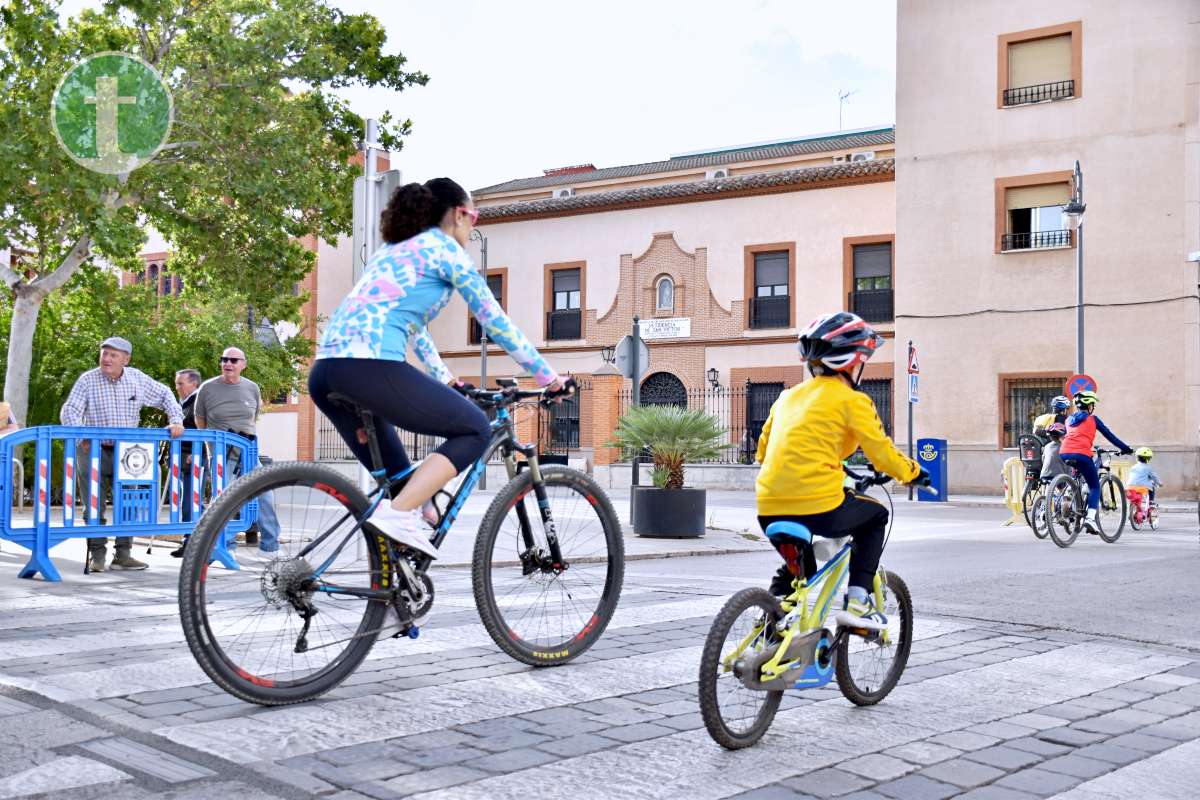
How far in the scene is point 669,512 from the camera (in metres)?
14.0

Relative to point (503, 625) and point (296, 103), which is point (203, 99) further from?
point (503, 625)

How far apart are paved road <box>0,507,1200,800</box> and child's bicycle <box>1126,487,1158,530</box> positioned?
11746 millimetres

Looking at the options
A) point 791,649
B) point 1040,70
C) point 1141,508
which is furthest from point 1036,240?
point 791,649

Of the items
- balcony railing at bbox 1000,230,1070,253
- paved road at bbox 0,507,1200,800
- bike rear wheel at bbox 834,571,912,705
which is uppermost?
balcony railing at bbox 1000,230,1070,253

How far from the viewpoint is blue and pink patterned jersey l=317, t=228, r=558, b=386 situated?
177 inches

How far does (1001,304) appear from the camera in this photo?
1121 inches

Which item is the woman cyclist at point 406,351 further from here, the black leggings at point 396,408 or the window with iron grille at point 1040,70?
the window with iron grille at point 1040,70

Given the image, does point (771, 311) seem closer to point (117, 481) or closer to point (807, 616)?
point (117, 481)

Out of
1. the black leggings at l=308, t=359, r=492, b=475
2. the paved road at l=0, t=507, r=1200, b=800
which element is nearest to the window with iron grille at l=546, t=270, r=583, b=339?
the paved road at l=0, t=507, r=1200, b=800

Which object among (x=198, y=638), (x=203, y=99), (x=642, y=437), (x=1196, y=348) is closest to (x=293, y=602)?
(x=198, y=638)

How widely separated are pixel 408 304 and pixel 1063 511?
11306 millimetres

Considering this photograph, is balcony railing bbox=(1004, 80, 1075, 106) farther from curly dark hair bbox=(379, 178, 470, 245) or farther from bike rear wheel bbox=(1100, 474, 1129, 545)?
curly dark hair bbox=(379, 178, 470, 245)

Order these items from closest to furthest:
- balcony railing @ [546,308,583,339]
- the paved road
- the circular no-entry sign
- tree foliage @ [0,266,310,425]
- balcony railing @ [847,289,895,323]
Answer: the paved road, tree foliage @ [0,266,310,425], the circular no-entry sign, balcony railing @ [847,289,895,323], balcony railing @ [546,308,583,339]

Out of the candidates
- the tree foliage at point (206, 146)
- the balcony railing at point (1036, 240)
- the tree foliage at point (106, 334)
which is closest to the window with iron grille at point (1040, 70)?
the balcony railing at point (1036, 240)
